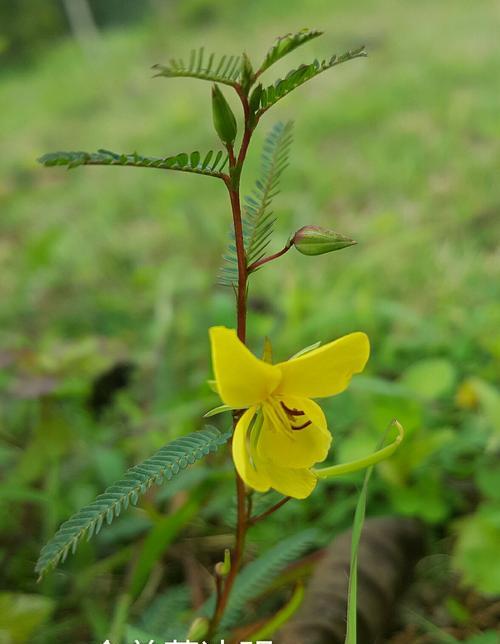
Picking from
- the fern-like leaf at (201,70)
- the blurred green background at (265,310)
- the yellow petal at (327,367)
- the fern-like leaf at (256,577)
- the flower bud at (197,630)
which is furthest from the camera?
the blurred green background at (265,310)

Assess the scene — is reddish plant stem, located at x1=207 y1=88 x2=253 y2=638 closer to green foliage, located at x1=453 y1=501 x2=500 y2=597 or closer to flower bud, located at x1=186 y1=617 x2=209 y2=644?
flower bud, located at x1=186 y1=617 x2=209 y2=644

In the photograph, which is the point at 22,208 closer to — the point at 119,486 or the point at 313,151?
the point at 313,151

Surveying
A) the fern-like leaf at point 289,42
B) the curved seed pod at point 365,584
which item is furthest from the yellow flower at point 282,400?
the curved seed pod at point 365,584

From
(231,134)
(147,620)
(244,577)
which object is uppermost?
(231,134)

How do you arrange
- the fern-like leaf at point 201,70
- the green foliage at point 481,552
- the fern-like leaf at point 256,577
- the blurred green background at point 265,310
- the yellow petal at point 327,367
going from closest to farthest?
the fern-like leaf at point 201,70
the yellow petal at point 327,367
the fern-like leaf at point 256,577
the green foliage at point 481,552
the blurred green background at point 265,310

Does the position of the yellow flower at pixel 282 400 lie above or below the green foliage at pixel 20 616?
above

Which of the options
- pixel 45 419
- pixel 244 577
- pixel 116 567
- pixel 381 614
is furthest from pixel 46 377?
pixel 381 614

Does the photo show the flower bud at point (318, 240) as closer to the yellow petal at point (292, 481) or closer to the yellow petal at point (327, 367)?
the yellow petal at point (327, 367)
